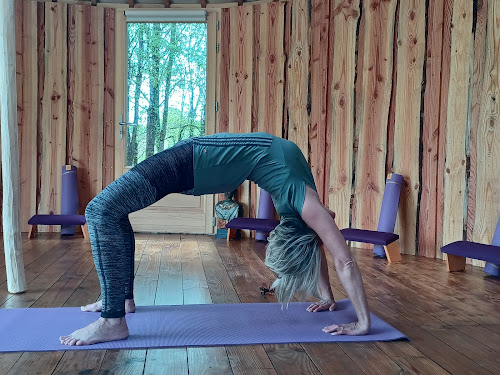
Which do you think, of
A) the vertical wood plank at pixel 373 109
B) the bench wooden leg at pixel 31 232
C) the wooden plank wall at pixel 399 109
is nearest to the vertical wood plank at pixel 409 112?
the wooden plank wall at pixel 399 109

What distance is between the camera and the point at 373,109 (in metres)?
5.40

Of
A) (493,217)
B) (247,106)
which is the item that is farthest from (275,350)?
(247,106)

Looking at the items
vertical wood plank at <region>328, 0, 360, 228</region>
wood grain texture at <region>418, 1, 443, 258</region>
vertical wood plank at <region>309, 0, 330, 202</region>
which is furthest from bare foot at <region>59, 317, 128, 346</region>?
vertical wood plank at <region>309, 0, 330, 202</region>

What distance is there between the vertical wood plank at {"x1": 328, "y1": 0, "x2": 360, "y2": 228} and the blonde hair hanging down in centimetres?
319

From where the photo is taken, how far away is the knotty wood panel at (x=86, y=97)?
6.40 meters

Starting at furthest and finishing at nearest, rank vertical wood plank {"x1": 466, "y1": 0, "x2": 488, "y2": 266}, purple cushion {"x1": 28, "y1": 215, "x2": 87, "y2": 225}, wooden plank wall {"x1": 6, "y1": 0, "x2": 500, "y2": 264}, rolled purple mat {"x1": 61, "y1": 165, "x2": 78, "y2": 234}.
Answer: rolled purple mat {"x1": 61, "y1": 165, "x2": 78, "y2": 234}
purple cushion {"x1": 28, "y1": 215, "x2": 87, "y2": 225}
wooden plank wall {"x1": 6, "y1": 0, "x2": 500, "y2": 264}
vertical wood plank {"x1": 466, "y1": 0, "x2": 488, "y2": 266}

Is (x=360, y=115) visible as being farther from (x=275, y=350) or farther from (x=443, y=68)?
(x=275, y=350)

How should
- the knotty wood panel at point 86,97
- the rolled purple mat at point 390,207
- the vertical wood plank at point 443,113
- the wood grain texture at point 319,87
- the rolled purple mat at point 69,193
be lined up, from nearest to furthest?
the vertical wood plank at point 443,113, the rolled purple mat at point 390,207, the wood grain texture at point 319,87, the rolled purple mat at point 69,193, the knotty wood panel at point 86,97

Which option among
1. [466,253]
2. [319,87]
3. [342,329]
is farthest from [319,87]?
[342,329]

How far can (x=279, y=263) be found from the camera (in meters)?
2.50

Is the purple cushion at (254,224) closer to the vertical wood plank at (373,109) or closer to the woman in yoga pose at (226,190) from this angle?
the vertical wood plank at (373,109)

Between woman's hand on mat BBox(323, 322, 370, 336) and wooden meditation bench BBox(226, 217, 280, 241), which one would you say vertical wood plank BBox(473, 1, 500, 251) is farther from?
woman's hand on mat BBox(323, 322, 370, 336)

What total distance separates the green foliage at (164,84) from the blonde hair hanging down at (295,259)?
4.13 m

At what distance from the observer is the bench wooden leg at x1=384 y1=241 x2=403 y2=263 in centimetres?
463
